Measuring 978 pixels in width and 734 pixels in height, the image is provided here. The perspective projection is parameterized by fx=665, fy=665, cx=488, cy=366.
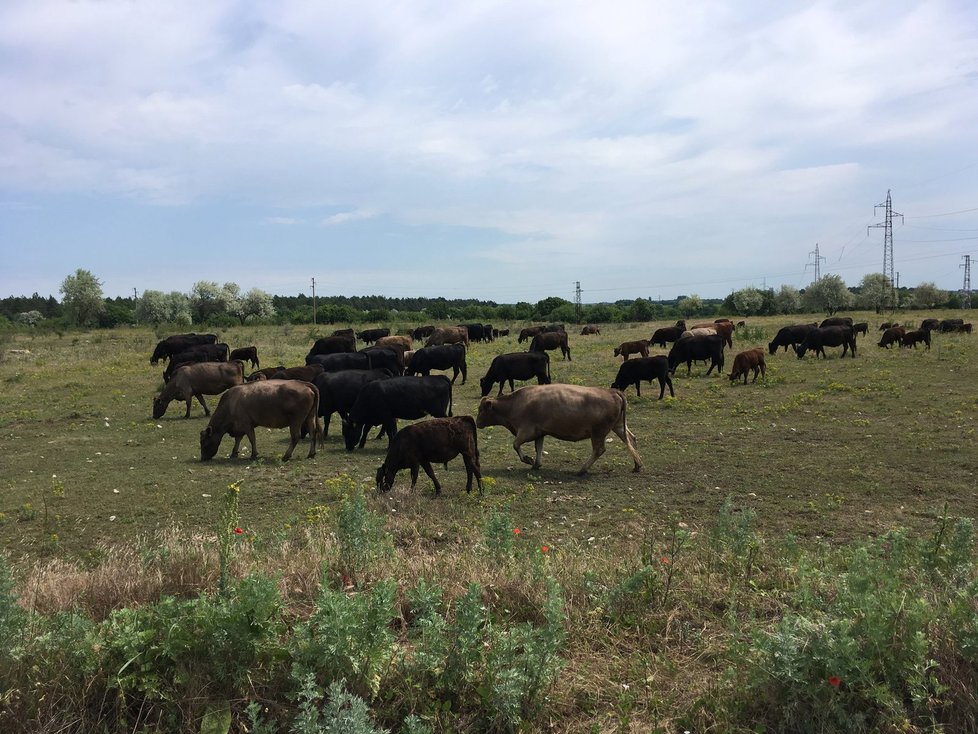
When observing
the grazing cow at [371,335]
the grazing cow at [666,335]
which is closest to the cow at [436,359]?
the grazing cow at [666,335]

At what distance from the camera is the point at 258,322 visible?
74.8 m

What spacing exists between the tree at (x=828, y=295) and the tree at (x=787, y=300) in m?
1.60

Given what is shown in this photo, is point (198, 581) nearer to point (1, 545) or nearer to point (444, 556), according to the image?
point (444, 556)

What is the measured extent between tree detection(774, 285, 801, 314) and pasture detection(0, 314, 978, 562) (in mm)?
81141

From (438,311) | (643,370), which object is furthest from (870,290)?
(643,370)

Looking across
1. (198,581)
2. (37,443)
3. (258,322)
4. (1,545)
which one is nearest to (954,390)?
(198,581)

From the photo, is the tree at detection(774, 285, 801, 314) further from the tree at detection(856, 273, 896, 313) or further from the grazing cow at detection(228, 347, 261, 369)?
the grazing cow at detection(228, 347, 261, 369)

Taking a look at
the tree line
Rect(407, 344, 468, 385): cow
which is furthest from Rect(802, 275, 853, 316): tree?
Rect(407, 344, 468, 385): cow

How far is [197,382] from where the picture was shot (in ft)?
63.0

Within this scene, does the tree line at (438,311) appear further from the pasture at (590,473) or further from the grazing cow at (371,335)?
the pasture at (590,473)

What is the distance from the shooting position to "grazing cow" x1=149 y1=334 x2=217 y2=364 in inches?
1233

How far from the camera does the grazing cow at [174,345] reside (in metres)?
31.3

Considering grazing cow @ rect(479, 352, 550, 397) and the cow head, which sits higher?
grazing cow @ rect(479, 352, 550, 397)

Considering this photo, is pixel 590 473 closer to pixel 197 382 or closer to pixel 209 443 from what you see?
pixel 209 443
